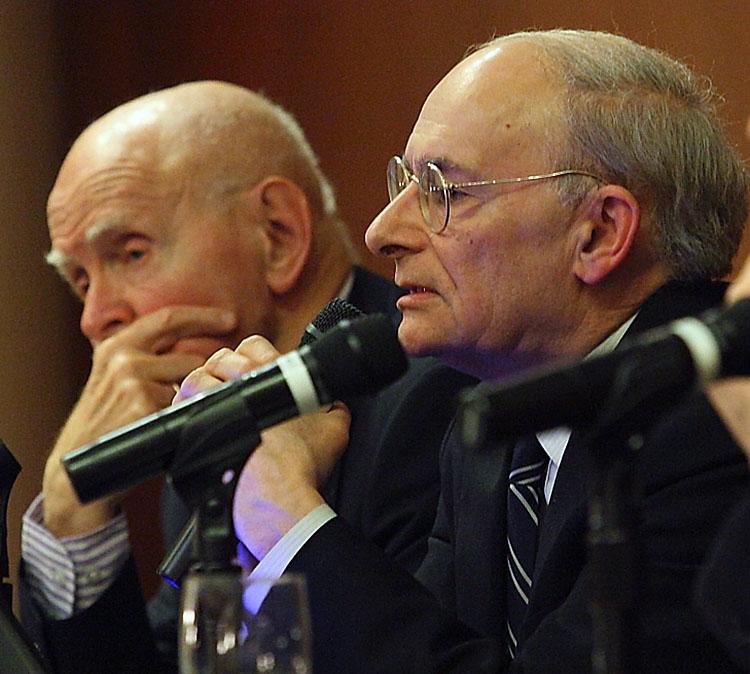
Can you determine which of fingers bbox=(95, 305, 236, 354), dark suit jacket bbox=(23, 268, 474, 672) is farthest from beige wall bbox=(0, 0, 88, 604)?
dark suit jacket bbox=(23, 268, 474, 672)

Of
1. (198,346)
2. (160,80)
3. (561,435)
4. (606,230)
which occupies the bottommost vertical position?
(561,435)

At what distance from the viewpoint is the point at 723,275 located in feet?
6.64

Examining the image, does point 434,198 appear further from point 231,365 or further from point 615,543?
point 615,543

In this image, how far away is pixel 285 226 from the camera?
2836 millimetres

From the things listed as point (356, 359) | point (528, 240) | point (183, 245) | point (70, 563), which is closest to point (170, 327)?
point (183, 245)

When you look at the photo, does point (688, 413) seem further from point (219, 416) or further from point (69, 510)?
point (69, 510)

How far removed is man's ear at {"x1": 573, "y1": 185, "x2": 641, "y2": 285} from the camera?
6.45ft

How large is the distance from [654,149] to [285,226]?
1.03 meters

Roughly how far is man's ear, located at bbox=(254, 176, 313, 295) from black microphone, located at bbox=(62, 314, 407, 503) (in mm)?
1519

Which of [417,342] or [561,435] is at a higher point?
[417,342]

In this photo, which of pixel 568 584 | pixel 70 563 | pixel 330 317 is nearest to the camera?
pixel 568 584

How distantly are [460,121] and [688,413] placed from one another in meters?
0.57

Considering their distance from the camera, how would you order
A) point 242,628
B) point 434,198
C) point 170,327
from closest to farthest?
point 242,628
point 434,198
point 170,327

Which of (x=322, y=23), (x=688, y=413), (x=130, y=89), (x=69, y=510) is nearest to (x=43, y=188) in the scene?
(x=130, y=89)
